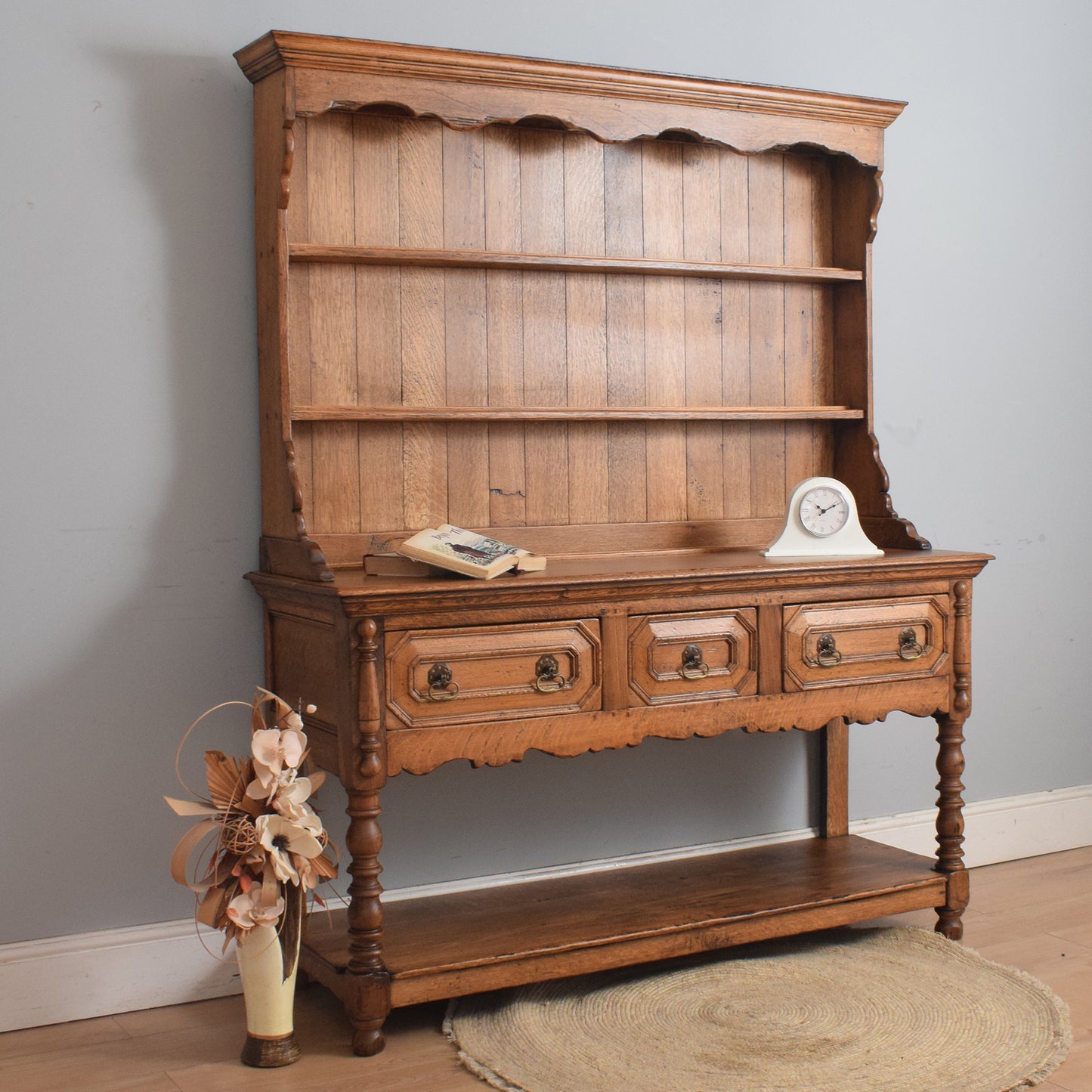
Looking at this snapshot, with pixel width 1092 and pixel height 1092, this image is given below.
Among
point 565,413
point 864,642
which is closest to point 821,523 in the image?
point 864,642

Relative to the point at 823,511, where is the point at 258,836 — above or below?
below

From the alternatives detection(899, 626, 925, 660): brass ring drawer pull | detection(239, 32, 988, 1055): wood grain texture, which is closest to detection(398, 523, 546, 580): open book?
detection(239, 32, 988, 1055): wood grain texture

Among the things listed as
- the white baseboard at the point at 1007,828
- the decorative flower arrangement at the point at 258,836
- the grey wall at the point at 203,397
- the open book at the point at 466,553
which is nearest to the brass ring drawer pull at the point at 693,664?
the open book at the point at 466,553

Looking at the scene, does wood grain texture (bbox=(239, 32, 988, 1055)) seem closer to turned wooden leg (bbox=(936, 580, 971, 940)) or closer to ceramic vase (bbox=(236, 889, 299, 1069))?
turned wooden leg (bbox=(936, 580, 971, 940))

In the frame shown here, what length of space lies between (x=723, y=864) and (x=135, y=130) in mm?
2167

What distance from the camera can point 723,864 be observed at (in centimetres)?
308

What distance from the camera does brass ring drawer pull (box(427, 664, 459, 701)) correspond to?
7.84 feet

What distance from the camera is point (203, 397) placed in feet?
8.93

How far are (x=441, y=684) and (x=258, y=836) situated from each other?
434 mm

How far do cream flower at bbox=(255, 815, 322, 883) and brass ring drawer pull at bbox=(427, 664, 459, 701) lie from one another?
0.35 metres

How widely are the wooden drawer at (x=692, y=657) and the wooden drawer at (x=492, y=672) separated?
0.10 metres

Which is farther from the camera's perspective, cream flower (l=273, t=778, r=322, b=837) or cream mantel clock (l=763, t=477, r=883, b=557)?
cream mantel clock (l=763, t=477, r=883, b=557)

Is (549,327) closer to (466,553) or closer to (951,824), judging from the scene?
(466,553)

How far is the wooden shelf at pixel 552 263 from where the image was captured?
8.81 feet
